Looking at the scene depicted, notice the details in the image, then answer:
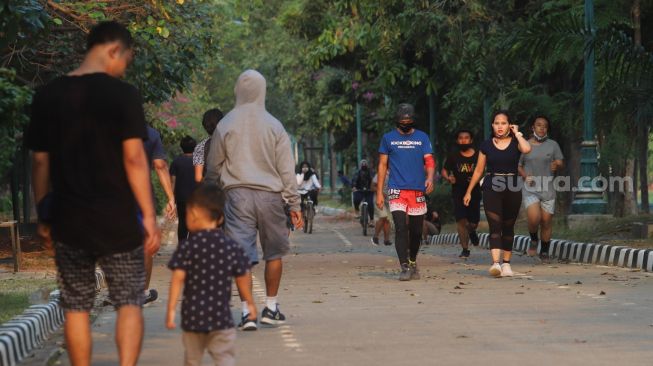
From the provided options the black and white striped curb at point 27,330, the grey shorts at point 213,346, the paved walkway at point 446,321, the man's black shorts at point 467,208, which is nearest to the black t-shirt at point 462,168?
the man's black shorts at point 467,208

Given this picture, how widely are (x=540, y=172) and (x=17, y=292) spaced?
7.04 meters

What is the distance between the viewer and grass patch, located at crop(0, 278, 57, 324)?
11.2m

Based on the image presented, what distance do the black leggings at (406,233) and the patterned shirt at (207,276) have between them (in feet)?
27.1

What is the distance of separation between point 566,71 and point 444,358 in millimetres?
19142

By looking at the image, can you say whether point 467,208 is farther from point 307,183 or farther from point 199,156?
point 307,183

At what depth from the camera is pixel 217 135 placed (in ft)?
35.1

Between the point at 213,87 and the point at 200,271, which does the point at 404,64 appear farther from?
the point at 213,87

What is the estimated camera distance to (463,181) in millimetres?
19984

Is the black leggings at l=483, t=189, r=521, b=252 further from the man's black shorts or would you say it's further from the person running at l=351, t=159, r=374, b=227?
the person running at l=351, t=159, r=374, b=227

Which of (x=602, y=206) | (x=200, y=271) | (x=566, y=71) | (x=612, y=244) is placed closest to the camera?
(x=200, y=271)

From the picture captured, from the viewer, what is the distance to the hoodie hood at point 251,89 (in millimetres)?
10750

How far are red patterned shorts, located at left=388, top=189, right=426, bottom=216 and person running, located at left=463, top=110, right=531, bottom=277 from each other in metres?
1.00

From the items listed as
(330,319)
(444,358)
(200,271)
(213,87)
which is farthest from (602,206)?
(213,87)

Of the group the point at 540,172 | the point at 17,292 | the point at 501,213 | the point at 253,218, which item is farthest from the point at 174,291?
the point at 540,172
